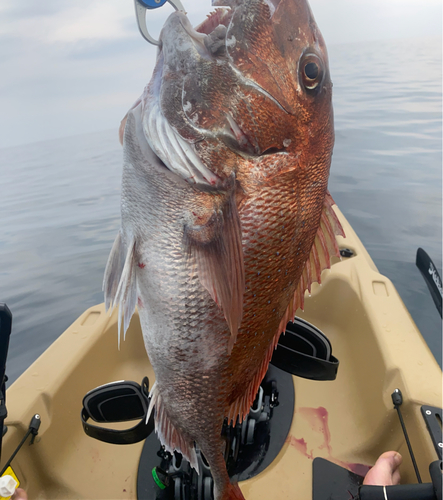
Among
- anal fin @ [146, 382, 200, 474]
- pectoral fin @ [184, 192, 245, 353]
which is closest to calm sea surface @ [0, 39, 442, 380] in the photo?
anal fin @ [146, 382, 200, 474]

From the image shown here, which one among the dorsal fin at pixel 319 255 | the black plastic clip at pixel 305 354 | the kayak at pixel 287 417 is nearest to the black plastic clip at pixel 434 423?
the kayak at pixel 287 417

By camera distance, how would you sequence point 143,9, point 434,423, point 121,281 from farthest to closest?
1. point 434,423
2. point 121,281
3. point 143,9

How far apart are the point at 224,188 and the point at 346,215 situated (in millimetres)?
5856

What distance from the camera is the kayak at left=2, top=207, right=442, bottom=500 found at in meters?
1.76

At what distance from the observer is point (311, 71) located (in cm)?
91

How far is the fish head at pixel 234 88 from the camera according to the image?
2.82 feet

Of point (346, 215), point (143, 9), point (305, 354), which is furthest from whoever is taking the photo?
point (346, 215)

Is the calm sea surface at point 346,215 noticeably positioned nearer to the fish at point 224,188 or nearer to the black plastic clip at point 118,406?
the black plastic clip at point 118,406

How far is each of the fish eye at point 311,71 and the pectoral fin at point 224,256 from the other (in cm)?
36

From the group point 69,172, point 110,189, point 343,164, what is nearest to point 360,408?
point 343,164

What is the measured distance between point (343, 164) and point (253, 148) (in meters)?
8.46

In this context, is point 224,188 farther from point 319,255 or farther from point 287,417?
point 287,417

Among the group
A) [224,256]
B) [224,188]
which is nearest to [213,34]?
[224,188]

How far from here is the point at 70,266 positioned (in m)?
5.84
